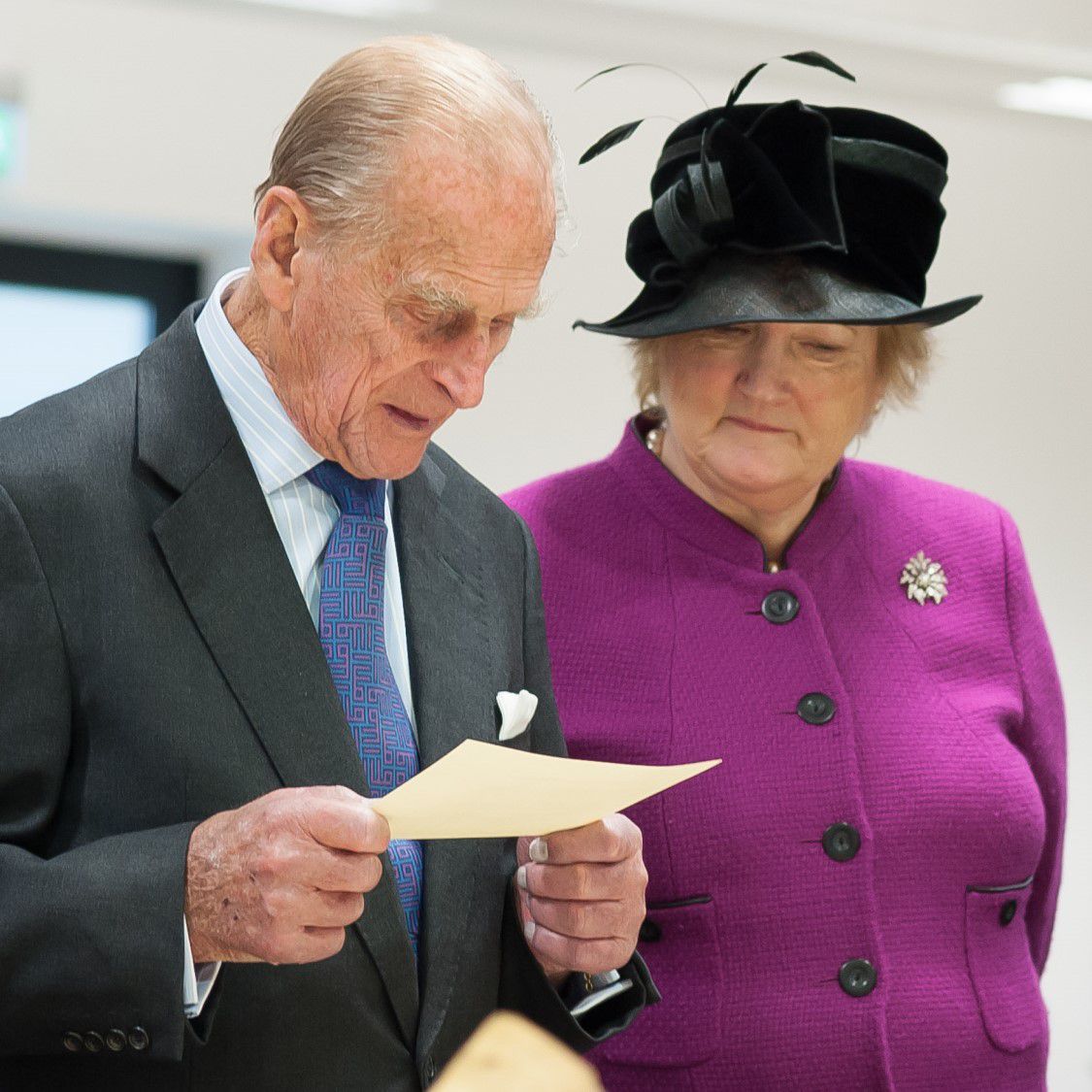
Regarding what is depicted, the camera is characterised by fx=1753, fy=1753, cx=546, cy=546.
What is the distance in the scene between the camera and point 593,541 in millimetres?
2350

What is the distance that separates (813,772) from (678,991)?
1.03 feet

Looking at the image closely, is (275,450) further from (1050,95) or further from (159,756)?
(1050,95)

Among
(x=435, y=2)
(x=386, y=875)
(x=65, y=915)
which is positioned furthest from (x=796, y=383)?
(x=435, y=2)

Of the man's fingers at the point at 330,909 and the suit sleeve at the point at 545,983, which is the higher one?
the man's fingers at the point at 330,909

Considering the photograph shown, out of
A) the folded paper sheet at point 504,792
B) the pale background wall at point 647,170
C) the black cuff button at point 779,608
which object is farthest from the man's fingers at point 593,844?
the pale background wall at point 647,170

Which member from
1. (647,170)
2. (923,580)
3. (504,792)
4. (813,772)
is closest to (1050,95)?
(647,170)

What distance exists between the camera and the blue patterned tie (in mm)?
1578

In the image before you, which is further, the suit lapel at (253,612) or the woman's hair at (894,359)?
the woman's hair at (894,359)

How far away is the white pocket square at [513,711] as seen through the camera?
67.5 inches

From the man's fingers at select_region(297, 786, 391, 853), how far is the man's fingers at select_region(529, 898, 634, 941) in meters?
0.35

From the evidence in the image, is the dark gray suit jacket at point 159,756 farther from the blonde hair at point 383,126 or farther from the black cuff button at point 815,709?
the black cuff button at point 815,709

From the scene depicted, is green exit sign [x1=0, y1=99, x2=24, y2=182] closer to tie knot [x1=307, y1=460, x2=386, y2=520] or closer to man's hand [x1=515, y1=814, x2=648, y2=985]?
tie knot [x1=307, y1=460, x2=386, y2=520]

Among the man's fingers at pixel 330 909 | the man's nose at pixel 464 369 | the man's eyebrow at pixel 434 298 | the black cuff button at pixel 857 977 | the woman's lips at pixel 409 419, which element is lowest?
the black cuff button at pixel 857 977

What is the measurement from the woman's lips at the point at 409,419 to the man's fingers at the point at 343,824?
0.42m
